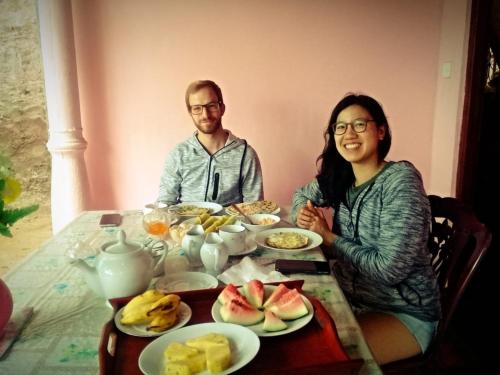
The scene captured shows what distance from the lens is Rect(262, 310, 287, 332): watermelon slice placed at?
0.74 m

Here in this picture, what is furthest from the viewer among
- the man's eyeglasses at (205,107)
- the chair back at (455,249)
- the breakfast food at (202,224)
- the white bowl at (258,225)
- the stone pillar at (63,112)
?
the stone pillar at (63,112)

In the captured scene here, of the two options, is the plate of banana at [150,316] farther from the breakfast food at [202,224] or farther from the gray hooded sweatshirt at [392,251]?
the gray hooded sweatshirt at [392,251]

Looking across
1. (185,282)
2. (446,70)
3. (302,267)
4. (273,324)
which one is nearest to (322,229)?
(302,267)

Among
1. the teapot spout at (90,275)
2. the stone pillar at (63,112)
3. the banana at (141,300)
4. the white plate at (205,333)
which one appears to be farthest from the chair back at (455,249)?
the stone pillar at (63,112)

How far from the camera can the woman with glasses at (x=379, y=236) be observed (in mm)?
1118

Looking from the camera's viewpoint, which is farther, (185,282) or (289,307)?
(185,282)

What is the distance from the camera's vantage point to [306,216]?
1438 mm

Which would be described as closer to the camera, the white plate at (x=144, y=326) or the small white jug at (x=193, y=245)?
the white plate at (x=144, y=326)

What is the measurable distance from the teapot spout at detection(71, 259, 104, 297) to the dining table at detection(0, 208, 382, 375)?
0.02m

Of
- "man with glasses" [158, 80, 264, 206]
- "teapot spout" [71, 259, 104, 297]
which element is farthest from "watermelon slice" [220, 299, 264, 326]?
"man with glasses" [158, 80, 264, 206]

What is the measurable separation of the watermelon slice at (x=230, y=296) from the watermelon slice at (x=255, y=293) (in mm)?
31

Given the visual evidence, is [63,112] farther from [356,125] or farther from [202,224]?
[356,125]

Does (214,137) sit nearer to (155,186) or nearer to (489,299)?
(155,186)

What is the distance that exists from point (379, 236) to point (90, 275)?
87 centimetres
